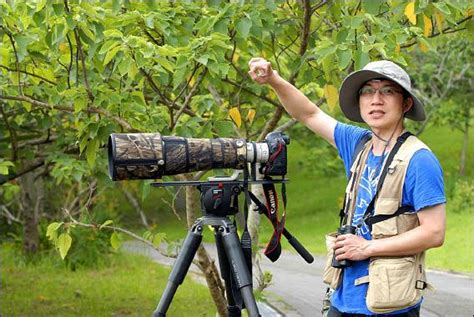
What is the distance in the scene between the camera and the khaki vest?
10.1ft

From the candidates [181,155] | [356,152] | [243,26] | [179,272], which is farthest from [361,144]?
[243,26]

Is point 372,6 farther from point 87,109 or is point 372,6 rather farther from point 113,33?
point 87,109

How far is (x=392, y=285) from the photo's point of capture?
3.08 meters

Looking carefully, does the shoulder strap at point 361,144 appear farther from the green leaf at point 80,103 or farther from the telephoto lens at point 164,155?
the green leaf at point 80,103

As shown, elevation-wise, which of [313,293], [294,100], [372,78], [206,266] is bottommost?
[313,293]

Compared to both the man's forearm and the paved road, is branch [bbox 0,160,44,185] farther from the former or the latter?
the man's forearm

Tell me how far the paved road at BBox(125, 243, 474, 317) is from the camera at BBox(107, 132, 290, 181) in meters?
4.09

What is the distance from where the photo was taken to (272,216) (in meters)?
3.40

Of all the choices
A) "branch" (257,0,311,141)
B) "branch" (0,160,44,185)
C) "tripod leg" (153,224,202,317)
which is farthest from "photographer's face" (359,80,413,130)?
"branch" (0,160,44,185)

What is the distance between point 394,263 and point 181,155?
852 mm

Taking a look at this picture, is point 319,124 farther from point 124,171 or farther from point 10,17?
point 10,17

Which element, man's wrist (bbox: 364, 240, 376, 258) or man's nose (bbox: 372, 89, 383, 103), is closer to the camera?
man's wrist (bbox: 364, 240, 376, 258)

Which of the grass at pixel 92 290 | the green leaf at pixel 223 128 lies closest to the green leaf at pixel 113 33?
the green leaf at pixel 223 128

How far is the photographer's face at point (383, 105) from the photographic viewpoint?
127 inches
